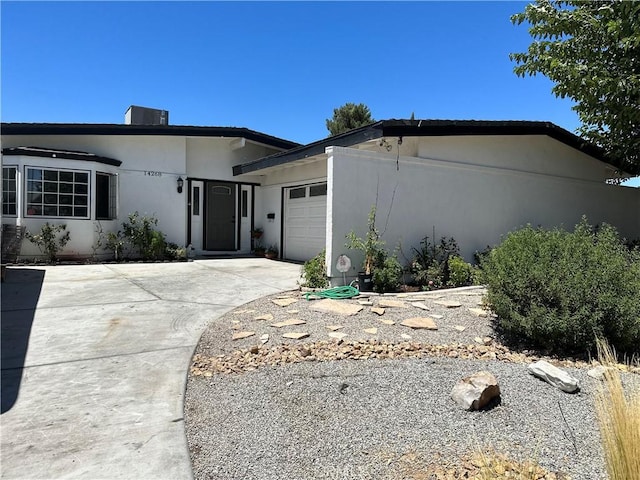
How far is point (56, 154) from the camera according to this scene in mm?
10055

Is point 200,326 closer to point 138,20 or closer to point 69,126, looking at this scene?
point 138,20

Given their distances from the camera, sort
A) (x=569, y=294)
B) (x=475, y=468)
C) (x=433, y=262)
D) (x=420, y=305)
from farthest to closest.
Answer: (x=433, y=262) → (x=420, y=305) → (x=569, y=294) → (x=475, y=468)

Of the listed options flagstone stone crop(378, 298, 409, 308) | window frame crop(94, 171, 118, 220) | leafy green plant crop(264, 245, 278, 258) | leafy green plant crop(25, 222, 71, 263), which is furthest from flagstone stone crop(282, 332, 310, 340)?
window frame crop(94, 171, 118, 220)

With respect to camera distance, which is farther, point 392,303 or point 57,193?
point 57,193

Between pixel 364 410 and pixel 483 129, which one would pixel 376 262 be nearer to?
pixel 483 129

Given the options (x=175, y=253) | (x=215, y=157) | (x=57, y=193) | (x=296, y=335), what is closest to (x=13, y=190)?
(x=57, y=193)

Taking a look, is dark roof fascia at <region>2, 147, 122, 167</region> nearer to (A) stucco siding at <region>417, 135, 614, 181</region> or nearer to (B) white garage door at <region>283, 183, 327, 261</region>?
(B) white garage door at <region>283, 183, 327, 261</region>

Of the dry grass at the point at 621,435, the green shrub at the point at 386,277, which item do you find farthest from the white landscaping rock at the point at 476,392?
the green shrub at the point at 386,277

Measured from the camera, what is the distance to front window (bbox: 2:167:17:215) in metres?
9.84

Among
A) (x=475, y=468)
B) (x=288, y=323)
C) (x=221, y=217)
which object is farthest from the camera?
(x=221, y=217)

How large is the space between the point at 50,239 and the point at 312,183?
→ 6.82m

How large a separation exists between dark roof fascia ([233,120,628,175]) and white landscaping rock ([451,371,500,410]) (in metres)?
5.22

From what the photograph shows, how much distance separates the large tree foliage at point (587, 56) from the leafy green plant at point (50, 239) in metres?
11.6

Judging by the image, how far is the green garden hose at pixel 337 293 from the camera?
621 centimetres
